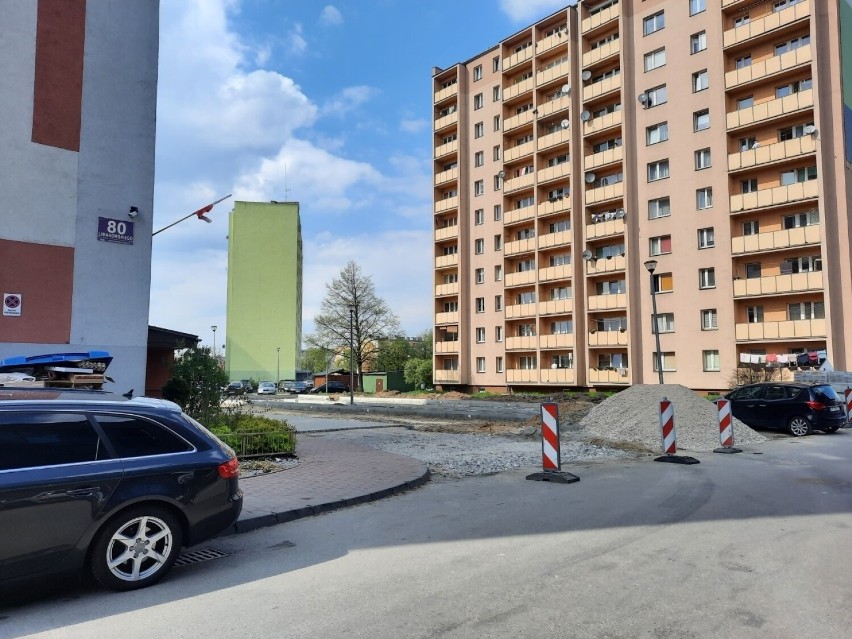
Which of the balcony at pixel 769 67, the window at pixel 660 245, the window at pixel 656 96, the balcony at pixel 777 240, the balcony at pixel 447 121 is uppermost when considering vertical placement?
the balcony at pixel 447 121

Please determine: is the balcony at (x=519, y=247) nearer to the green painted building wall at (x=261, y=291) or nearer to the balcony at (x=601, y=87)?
the balcony at (x=601, y=87)

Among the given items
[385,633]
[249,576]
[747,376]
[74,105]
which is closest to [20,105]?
[74,105]

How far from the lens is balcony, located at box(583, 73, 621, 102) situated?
137ft

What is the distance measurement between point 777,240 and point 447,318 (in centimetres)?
2651

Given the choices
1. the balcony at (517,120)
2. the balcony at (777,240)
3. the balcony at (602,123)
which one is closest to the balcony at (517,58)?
the balcony at (517,120)

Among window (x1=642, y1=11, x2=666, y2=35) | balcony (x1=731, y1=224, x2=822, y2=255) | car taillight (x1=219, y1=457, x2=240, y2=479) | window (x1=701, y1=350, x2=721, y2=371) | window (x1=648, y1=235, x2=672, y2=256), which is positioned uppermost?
window (x1=642, y1=11, x2=666, y2=35)

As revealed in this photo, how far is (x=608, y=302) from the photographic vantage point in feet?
135

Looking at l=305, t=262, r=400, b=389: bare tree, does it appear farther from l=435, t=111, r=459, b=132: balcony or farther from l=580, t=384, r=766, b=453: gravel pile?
l=580, t=384, r=766, b=453: gravel pile

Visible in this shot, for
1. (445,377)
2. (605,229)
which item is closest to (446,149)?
(605,229)

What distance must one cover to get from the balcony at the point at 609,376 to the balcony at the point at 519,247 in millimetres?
10740

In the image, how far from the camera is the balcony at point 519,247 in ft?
153

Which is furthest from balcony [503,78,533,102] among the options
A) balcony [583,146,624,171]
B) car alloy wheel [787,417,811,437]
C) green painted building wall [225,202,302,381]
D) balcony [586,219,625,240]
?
green painted building wall [225,202,302,381]

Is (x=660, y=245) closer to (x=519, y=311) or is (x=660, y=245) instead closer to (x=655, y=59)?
(x=519, y=311)

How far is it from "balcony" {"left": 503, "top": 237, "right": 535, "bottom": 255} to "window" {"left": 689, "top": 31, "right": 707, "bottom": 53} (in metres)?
16.2
